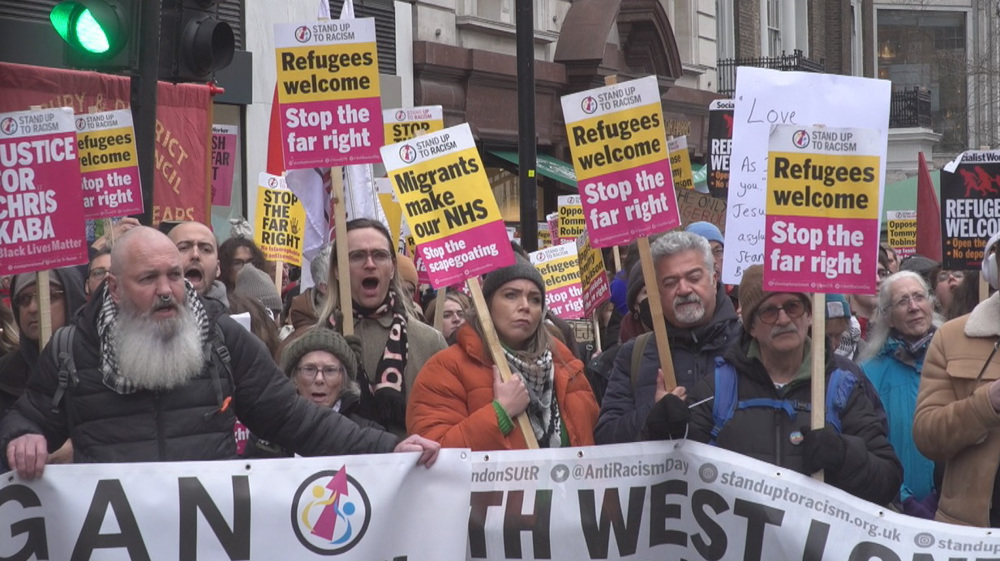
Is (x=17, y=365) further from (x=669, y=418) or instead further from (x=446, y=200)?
(x=669, y=418)

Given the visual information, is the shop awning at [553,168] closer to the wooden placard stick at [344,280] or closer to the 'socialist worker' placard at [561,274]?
the 'socialist worker' placard at [561,274]

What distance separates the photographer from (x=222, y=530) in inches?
189

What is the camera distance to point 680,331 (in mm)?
5574

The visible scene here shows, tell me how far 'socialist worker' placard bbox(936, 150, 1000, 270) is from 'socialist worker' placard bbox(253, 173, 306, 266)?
4353mm

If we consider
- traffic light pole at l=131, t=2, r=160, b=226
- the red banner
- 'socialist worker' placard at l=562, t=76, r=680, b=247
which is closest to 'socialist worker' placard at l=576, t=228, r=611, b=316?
the red banner

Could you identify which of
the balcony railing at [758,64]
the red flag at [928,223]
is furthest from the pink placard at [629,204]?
the balcony railing at [758,64]

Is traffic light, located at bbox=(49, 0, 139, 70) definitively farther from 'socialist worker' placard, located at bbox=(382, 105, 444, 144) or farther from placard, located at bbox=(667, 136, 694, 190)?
placard, located at bbox=(667, 136, 694, 190)

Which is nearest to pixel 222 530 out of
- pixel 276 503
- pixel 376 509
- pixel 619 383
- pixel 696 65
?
pixel 276 503

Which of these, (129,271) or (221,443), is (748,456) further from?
(129,271)

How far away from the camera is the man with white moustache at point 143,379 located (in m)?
4.55

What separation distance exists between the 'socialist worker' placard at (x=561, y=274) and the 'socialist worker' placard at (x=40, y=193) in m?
4.91

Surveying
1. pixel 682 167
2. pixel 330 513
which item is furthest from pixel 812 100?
pixel 682 167

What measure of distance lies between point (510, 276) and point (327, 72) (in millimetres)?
2078

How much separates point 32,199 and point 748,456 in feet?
9.41
